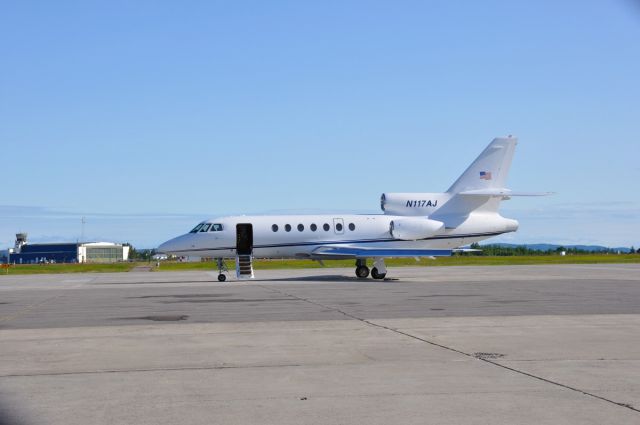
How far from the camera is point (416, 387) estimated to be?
8547 mm

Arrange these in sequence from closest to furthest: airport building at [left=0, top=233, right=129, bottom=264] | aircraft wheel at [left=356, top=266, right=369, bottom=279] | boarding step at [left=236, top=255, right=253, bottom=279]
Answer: boarding step at [left=236, top=255, right=253, bottom=279] < aircraft wheel at [left=356, top=266, right=369, bottom=279] < airport building at [left=0, top=233, right=129, bottom=264]

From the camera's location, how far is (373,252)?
3594cm

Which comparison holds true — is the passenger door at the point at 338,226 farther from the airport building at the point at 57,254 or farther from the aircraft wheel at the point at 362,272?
the airport building at the point at 57,254

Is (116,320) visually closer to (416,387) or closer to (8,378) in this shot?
(8,378)

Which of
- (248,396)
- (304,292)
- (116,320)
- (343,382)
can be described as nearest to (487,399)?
(343,382)

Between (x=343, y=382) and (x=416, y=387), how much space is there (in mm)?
893

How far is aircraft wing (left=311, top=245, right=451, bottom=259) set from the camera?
114 ft

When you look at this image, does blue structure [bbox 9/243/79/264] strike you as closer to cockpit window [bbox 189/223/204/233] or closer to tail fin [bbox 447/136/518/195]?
cockpit window [bbox 189/223/204/233]

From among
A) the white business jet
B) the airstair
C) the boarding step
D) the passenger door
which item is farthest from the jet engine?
the boarding step

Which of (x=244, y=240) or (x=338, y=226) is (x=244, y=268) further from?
(x=338, y=226)

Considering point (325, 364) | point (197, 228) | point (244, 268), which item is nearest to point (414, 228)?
point (244, 268)

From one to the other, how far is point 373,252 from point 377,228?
7.73ft

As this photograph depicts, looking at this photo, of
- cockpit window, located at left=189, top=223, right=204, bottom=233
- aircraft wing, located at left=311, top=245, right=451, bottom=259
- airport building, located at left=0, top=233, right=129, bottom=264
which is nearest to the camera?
aircraft wing, located at left=311, top=245, right=451, bottom=259

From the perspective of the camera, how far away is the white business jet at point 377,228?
3712 centimetres
